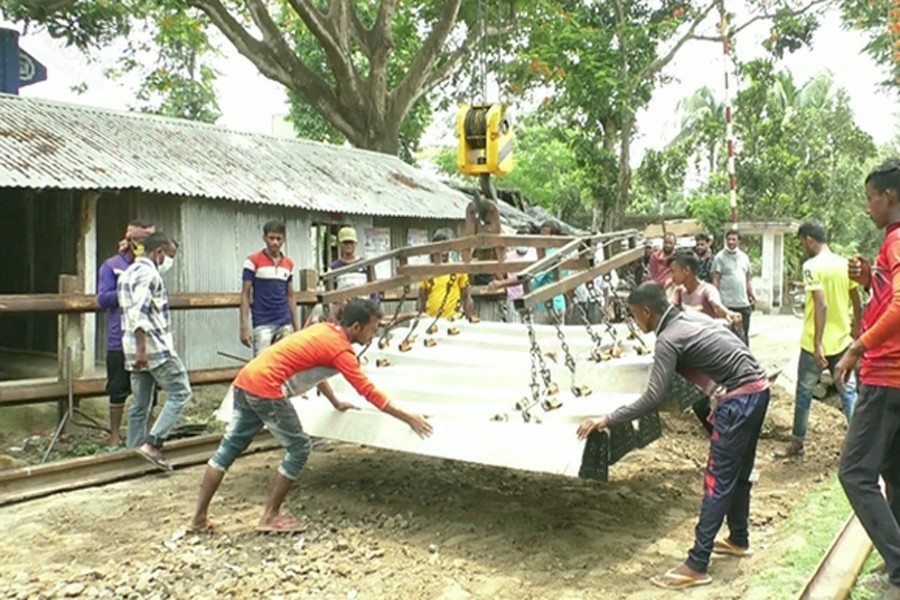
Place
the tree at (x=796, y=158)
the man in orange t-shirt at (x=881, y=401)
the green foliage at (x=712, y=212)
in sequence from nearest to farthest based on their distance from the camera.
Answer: the man in orange t-shirt at (x=881, y=401) → the tree at (x=796, y=158) → the green foliage at (x=712, y=212)

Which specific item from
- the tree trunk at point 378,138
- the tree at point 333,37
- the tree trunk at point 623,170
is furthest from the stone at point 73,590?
the tree trunk at point 623,170

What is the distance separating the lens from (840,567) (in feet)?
12.3

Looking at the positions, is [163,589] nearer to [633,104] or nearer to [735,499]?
[735,499]

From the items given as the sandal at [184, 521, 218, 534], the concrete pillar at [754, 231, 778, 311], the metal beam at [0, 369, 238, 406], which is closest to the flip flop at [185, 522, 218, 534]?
the sandal at [184, 521, 218, 534]

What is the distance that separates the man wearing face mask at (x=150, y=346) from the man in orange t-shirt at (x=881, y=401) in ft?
15.0

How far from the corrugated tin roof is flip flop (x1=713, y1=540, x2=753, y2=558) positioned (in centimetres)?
669

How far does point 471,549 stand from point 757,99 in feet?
63.6

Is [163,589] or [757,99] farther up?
[757,99]

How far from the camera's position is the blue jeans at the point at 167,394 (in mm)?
6035

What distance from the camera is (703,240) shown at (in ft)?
30.9

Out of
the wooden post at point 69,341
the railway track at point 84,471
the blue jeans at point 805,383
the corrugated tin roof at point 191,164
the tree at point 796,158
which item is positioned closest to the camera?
the railway track at point 84,471

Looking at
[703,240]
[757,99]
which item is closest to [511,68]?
[703,240]

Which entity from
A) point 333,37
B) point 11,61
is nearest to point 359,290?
point 333,37

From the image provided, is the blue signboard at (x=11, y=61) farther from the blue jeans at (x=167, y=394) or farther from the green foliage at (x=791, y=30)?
the green foliage at (x=791, y=30)
